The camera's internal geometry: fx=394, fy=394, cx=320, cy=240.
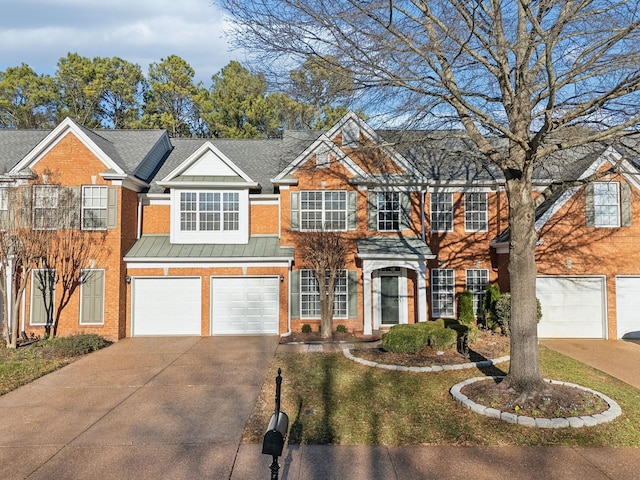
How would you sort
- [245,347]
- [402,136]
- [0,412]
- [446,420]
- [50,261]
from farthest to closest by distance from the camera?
[50,261]
[245,347]
[402,136]
[0,412]
[446,420]

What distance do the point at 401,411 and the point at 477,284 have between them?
398 inches

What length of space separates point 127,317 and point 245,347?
5.11 m

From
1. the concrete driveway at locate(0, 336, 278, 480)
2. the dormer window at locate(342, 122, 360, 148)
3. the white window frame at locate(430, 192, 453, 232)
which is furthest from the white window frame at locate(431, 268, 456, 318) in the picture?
the concrete driveway at locate(0, 336, 278, 480)

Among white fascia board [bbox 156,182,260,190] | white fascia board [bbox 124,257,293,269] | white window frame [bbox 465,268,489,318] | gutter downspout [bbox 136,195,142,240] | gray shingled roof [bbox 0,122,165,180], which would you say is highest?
gray shingled roof [bbox 0,122,165,180]

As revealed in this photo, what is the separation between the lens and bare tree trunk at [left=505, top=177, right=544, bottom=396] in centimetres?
739

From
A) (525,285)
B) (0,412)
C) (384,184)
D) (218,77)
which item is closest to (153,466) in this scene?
(0,412)

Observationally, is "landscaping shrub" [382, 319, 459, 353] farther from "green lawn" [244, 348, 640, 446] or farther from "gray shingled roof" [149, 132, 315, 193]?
"gray shingled roof" [149, 132, 315, 193]

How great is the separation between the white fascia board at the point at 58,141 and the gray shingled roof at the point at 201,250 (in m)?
2.89

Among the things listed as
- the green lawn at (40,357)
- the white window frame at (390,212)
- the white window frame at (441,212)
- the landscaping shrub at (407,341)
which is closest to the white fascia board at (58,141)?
the green lawn at (40,357)

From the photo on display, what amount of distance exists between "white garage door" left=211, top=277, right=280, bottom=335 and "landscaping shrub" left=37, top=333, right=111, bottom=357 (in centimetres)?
390

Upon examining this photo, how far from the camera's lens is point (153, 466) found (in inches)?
211

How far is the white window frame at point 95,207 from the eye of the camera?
14.4m

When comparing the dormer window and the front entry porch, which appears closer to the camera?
the front entry porch

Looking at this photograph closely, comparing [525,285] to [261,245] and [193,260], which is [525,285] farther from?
[193,260]
